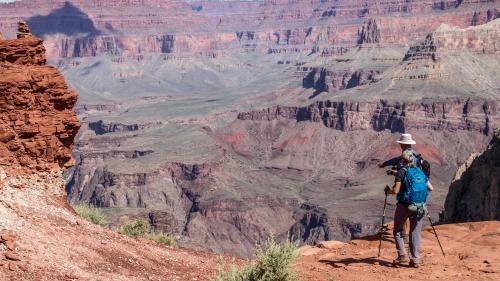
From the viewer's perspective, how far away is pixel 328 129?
513 feet

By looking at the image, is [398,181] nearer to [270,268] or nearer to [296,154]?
[270,268]

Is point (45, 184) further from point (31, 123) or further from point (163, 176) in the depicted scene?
point (163, 176)

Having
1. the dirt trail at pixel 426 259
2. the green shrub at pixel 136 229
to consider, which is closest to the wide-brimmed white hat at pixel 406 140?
the dirt trail at pixel 426 259

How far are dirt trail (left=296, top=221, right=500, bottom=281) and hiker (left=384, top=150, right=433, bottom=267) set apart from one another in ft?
1.96

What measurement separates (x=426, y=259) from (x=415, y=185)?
2185 mm

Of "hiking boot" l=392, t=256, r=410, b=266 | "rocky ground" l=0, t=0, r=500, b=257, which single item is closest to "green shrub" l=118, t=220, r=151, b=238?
"hiking boot" l=392, t=256, r=410, b=266

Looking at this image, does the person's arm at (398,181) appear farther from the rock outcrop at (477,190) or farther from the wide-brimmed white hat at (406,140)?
the rock outcrop at (477,190)

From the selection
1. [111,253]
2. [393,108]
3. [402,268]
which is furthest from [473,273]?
[393,108]

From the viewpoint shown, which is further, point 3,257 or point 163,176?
point 163,176

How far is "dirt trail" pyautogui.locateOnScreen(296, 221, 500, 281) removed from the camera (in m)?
13.5

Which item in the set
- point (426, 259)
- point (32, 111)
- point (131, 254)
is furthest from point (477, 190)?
point (32, 111)

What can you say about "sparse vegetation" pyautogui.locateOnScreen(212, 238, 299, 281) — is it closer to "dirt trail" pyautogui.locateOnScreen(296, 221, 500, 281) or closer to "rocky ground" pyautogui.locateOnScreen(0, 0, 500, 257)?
"dirt trail" pyautogui.locateOnScreen(296, 221, 500, 281)

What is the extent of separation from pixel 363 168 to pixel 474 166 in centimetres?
9565

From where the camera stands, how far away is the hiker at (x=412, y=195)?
534 inches
